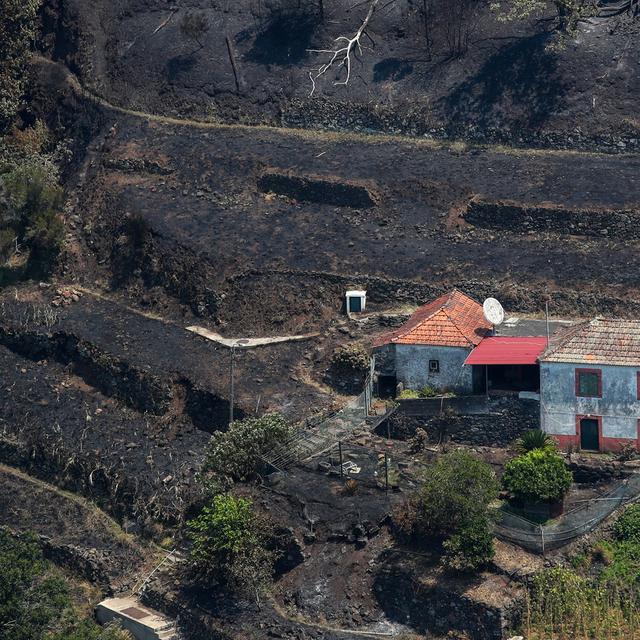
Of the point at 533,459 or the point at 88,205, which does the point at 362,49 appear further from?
the point at 533,459

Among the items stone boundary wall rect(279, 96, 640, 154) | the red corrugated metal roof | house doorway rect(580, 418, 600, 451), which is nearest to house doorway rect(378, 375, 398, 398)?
the red corrugated metal roof

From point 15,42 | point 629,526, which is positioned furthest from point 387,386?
point 15,42

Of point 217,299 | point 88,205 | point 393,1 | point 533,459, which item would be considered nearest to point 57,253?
point 88,205

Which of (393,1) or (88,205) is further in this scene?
(393,1)

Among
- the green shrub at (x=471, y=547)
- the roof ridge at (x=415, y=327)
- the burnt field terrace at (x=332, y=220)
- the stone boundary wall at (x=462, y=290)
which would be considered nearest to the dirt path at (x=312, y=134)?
the burnt field terrace at (x=332, y=220)

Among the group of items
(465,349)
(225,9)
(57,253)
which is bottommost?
(465,349)

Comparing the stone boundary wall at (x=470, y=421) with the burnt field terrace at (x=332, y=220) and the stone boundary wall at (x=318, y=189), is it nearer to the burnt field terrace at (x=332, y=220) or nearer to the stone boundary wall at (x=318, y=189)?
the burnt field terrace at (x=332, y=220)

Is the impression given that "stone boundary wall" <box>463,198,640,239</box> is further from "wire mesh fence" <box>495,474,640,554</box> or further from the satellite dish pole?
"wire mesh fence" <box>495,474,640,554</box>
